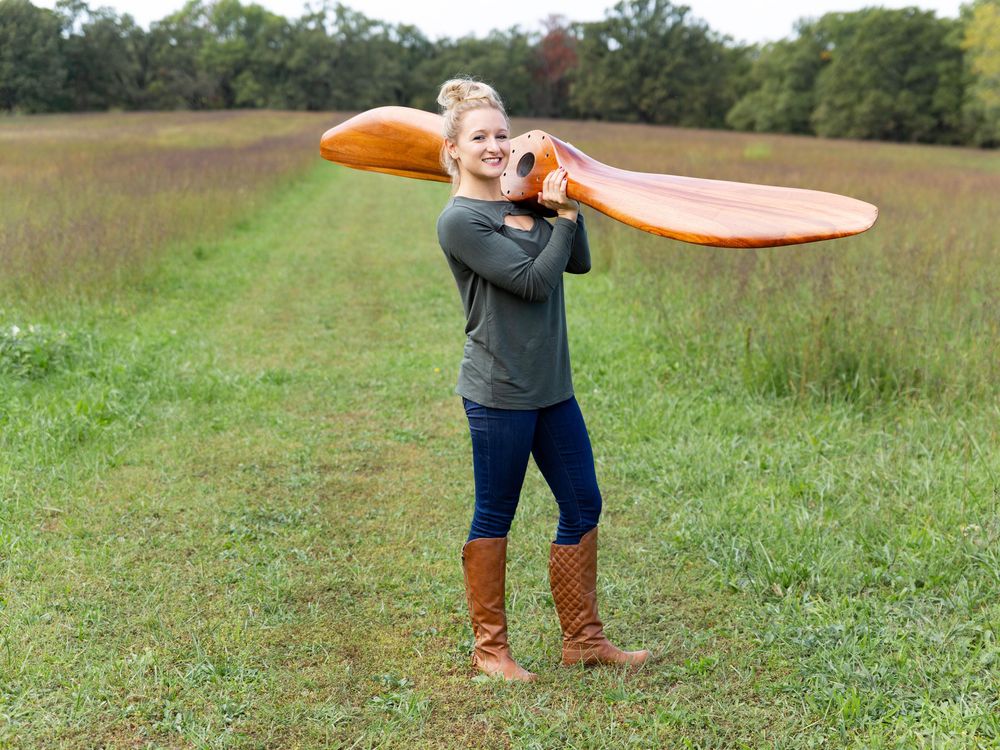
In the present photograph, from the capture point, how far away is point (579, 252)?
2.55 meters

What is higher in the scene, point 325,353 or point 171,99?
point 171,99

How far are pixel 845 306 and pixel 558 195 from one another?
3568mm

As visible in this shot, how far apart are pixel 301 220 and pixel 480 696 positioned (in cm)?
1252

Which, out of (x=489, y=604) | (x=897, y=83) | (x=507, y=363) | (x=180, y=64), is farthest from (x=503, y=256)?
(x=897, y=83)

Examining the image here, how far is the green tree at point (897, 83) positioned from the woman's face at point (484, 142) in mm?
48522

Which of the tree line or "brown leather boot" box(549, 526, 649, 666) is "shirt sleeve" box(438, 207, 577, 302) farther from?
the tree line

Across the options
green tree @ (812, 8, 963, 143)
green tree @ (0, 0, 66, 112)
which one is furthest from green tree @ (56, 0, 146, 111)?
green tree @ (812, 8, 963, 143)

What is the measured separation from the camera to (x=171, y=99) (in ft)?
99.7

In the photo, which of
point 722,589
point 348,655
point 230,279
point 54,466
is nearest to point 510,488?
point 348,655

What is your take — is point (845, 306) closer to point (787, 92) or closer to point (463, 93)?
point (463, 93)

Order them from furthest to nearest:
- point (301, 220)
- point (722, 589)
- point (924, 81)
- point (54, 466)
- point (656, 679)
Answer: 1. point (924, 81)
2. point (301, 220)
3. point (54, 466)
4. point (722, 589)
5. point (656, 679)

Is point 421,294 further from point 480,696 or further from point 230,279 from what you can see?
point 480,696

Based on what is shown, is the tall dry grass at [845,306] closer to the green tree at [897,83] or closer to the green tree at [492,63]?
the green tree at [897,83]

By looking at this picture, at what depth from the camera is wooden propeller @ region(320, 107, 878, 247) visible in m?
2.04
